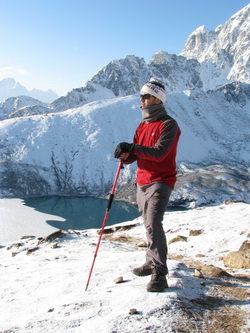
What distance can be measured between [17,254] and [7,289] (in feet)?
24.3

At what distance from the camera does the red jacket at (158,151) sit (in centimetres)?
551

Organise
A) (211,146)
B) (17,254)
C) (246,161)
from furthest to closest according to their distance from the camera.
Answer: (211,146) < (246,161) < (17,254)

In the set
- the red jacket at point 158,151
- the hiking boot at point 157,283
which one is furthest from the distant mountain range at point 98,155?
the hiking boot at point 157,283

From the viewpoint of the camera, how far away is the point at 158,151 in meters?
5.48

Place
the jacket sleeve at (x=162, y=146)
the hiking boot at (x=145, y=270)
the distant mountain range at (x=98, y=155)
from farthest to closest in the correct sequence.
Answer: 1. the distant mountain range at (x=98, y=155)
2. the hiking boot at (x=145, y=270)
3. the jacket sleeve at (x=162, y=146)

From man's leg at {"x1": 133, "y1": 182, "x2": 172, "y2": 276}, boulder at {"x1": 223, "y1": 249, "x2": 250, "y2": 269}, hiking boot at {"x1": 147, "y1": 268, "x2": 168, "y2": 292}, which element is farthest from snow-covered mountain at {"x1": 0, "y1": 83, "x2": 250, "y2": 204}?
hiking boot at {"x1": 147, "y1": 268, "x2": 168, "y2": 292}

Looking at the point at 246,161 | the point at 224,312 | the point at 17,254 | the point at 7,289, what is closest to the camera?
the point at 224,312

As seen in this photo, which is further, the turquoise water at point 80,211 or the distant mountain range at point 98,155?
the distant mountain range at point 98,155

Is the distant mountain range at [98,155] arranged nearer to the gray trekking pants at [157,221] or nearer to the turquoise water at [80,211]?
the turquoise water at [80,211]

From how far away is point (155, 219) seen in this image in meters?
5.61

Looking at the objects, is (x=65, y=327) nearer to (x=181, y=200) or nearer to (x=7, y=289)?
(x=7, y=289)

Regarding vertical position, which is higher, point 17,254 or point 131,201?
point 17,254

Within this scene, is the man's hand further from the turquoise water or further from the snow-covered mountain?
the snow-covered mountain

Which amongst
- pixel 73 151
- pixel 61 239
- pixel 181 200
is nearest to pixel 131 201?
pixel 181 200
